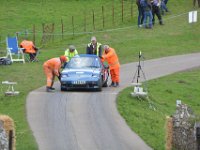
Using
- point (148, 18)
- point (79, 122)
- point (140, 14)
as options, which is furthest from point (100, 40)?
point (79, 122)

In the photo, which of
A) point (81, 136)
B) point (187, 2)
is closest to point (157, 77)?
point (81, 136)

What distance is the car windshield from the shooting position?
29.5 metres

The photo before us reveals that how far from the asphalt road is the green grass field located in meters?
0.38

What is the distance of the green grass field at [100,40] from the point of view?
24.0 metres

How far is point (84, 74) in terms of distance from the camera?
92.9 feet

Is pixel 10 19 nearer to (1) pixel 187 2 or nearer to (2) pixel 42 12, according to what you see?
(2) pixel 42 12

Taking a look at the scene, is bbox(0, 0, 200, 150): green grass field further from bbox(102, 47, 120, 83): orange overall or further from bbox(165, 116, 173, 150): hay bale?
bbox(102, 47, 120, 83): orange overall

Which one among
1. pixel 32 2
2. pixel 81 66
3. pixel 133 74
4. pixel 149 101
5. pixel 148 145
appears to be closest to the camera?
pixel 148 145

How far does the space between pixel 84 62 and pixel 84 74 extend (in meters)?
1.57

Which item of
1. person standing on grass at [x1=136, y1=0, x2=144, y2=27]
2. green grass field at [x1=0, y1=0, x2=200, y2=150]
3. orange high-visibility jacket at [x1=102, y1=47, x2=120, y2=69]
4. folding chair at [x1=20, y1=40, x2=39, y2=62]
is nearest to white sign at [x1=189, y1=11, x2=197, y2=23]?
green grass field at [x1=0, y1=0, x2=200, y2=150]

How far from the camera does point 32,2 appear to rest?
64.2 metres

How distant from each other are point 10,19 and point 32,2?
28.0 feet

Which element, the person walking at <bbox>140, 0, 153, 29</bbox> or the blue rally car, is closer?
the blue rally car

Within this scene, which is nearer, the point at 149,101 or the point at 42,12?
the point at 149,101
